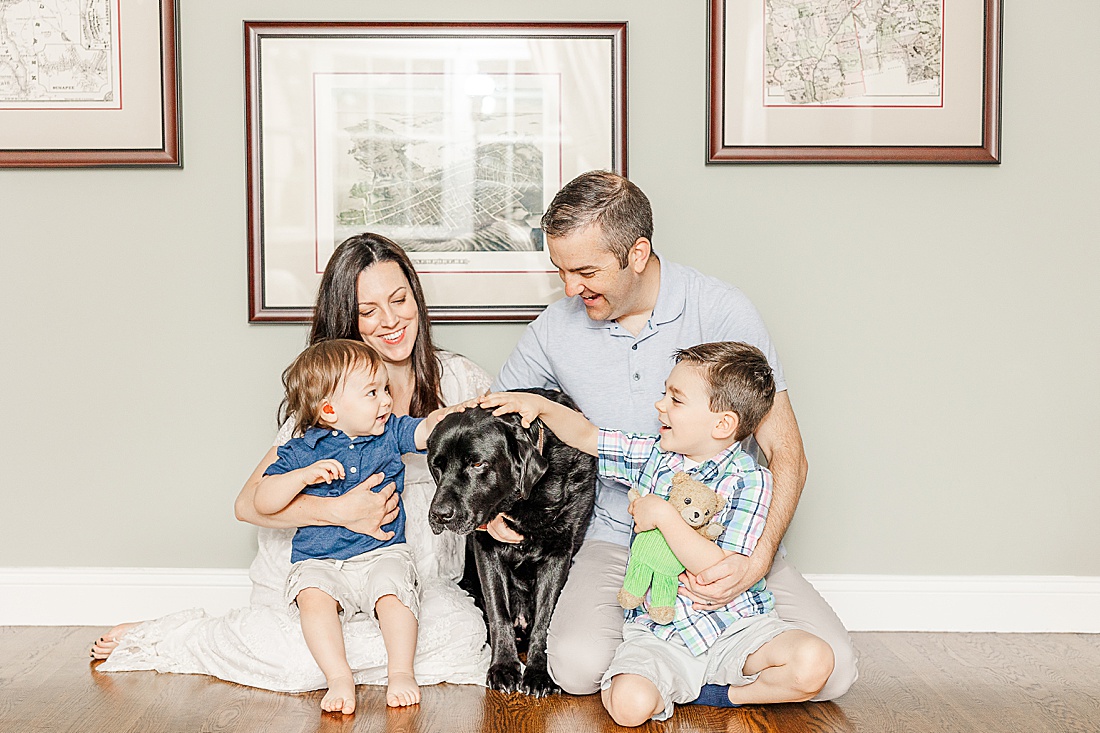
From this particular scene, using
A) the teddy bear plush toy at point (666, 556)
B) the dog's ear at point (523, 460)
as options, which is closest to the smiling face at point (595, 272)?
the dog's ear at point (523, 460)

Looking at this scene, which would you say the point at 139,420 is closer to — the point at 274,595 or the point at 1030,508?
the point at 274,595

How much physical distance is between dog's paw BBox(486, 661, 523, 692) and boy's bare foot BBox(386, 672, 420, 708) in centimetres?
17

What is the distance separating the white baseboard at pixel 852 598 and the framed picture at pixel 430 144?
839mm

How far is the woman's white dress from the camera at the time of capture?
7.34ft

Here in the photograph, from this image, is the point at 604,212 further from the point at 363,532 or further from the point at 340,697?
the point at 340,697

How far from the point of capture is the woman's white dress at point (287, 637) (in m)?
2.24

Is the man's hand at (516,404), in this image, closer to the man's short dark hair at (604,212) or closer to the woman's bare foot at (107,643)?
the man's short dark hair at (604,212)

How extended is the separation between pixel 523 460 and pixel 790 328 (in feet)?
3.56

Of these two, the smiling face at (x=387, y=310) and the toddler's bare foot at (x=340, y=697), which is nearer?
the toddler's bare foot at (x=340, y=697)

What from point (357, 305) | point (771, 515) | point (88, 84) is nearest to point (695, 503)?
point (771, 515)

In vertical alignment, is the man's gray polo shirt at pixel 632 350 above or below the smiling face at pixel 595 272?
below

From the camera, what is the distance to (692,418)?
2.07 m

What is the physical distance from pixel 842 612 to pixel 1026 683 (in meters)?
0.59

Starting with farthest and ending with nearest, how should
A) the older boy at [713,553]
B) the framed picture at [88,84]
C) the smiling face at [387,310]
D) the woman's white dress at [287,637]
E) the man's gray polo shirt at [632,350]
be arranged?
1. the framed picture at [88,84]
2. the smiling face at [387,310]
3. the man's gray polo shirt at [632,350]
4. the woman's white dress at [287,637]
5. the older boy at [713,553]
